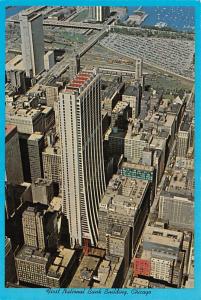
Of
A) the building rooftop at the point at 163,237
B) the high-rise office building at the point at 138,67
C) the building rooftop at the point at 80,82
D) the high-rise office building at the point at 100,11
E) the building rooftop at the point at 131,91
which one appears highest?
the high-rise office building at the point at 100,11

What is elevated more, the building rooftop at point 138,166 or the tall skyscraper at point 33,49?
the tall skyscraper at point 33,49

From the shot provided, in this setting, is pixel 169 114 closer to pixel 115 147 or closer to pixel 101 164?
pixel 115 147

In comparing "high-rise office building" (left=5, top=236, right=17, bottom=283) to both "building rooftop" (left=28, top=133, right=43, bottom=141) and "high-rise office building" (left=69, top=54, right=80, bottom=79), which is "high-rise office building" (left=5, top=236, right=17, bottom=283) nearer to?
"building rooftop" (left=28, top=133, right=43, bottom=141)

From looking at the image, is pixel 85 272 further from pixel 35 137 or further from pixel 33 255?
pixel 35 137

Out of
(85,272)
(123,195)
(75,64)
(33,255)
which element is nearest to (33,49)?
(75,64)

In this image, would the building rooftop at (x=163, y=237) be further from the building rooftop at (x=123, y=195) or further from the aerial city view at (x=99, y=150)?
the building rooftop at (x=123, y=195)

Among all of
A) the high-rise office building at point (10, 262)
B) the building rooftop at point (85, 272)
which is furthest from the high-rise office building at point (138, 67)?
the high-rise office building at point (10, 262)

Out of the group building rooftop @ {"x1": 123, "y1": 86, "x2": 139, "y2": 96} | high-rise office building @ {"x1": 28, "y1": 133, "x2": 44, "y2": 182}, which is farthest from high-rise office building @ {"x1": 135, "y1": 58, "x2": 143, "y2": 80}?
high-rise office building @ {"x1": 28, "y1": 133, "x2": 44, "y2": 182}
